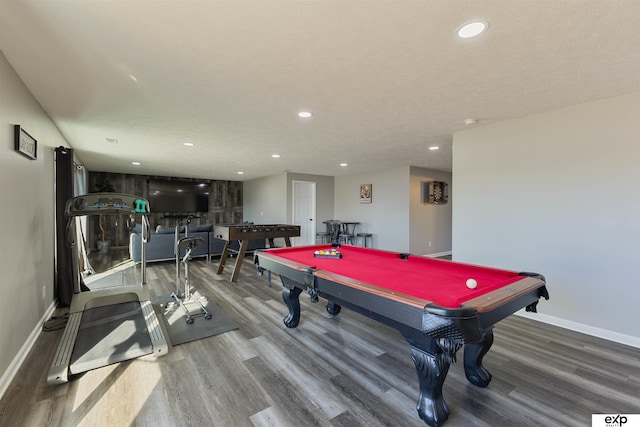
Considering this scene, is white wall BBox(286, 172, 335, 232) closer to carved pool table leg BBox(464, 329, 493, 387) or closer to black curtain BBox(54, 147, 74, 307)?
black curtain BBox(54, 147, 74, 307)

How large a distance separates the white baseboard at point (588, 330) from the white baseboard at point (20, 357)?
4.69m

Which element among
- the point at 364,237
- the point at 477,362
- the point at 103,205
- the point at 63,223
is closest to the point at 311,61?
the point at 477,362

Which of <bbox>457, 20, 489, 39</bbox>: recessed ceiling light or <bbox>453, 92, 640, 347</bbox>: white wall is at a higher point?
<bbox>457, 20, 489, 39</bbox>: recessed ceiling light

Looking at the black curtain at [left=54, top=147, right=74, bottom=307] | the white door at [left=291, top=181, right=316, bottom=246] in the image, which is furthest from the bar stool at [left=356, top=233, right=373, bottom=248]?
the black curtain at [left=54, top=147, right=74, bottom=307]

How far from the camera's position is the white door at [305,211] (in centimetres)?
821

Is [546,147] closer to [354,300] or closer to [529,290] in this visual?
[529,290]

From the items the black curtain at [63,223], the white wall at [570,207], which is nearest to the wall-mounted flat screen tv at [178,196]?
the black curtain at [63,223]

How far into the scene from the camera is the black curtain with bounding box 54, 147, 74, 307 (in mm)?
3242

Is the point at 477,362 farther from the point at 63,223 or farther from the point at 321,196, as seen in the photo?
the point at 321,196

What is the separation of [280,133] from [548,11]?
9.77 feet

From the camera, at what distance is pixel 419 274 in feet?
6.92

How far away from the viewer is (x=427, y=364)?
1.52m

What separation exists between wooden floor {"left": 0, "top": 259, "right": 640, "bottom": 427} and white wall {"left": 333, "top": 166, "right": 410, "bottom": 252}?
4.07 metres

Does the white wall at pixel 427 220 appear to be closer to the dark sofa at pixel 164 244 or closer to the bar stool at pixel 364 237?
the bar stool at pixel 364 237
